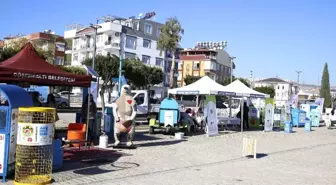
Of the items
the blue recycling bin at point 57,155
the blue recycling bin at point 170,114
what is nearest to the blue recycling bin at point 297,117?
the blue recycling bin at point 170,114

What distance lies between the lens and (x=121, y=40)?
69000 mm

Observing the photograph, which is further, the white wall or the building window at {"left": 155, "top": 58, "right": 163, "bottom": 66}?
the building window at {"left": 155, "top": 58, "right": 163, "bottom": 66}

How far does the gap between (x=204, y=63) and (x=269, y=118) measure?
226 ft

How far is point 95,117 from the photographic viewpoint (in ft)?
45.4

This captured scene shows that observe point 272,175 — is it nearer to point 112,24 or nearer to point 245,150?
point 245,150

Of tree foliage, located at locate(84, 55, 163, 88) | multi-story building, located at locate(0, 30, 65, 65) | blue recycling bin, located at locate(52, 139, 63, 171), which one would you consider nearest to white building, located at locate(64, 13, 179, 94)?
multi-story building, located at locate(0, 30, 65, 65)

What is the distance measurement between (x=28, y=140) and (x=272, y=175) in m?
6.10

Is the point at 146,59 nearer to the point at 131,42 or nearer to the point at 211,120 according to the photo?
Answer: the point at 131,42

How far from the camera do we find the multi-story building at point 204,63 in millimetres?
92438

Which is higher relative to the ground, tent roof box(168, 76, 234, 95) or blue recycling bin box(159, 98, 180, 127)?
tent roof box(168, 76, 234, 95)

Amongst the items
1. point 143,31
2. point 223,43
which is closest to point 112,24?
point 143,31

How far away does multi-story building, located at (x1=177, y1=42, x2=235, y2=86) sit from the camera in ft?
303

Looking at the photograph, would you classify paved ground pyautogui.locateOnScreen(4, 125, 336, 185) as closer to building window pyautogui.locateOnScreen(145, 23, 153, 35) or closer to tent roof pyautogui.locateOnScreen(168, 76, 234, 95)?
tent roof pyautogui.locateOnScreen(168, 76, 234, 95)

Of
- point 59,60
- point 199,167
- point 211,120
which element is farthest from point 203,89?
point 59,60
